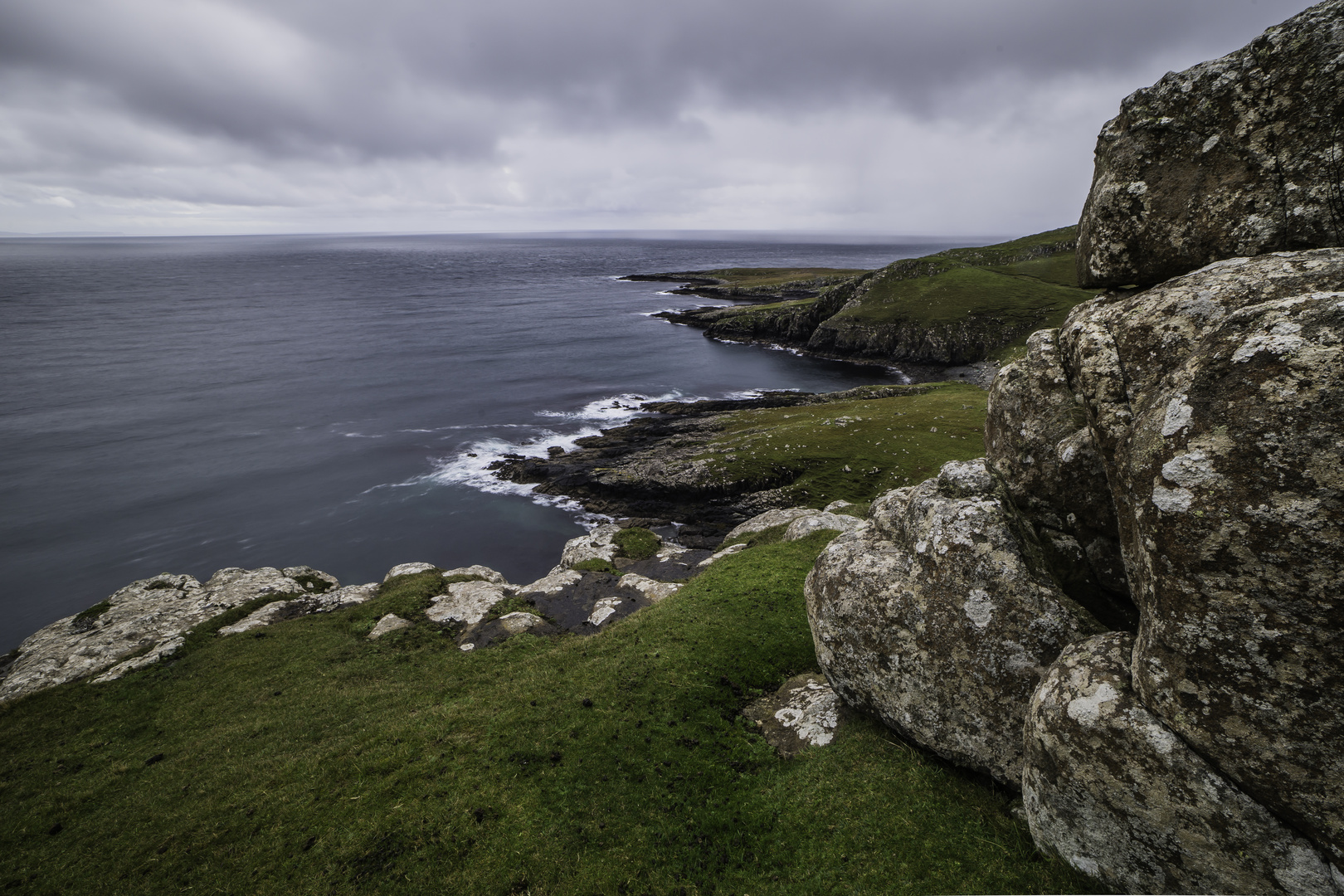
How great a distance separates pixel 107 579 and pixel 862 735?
64.1 meters

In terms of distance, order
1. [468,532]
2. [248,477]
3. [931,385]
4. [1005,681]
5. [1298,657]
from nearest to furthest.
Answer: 1. [1298,657]
2. [1005,681]
3. [468,532]
4. [248,477]
5. [931,385]

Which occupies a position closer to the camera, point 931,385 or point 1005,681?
point 1005,681

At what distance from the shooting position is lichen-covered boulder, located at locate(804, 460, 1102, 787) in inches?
555

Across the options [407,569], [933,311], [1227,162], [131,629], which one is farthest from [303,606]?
[933,311]

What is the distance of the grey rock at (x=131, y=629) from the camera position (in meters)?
27.8

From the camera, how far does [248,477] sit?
6981cm

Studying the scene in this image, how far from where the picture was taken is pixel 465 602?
3306 cm

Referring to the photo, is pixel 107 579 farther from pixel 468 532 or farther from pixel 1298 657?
pixel 1298 657

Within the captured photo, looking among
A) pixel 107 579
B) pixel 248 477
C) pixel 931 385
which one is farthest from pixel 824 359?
pixel 107 579

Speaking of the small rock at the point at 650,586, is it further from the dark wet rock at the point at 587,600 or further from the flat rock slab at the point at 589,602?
the flat rock slab at the point at 589,602

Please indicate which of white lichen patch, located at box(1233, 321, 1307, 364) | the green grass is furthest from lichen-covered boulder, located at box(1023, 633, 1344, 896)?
white lichen patch, located at box(1233, 321, 1307, 364)

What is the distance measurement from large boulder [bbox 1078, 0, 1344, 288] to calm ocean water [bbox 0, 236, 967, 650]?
46.4m

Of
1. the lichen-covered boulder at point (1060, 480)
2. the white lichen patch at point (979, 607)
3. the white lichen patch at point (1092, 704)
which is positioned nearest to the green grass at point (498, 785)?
the white lichen patch at point (1092, 704)

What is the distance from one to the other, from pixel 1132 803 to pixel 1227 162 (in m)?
13.6
